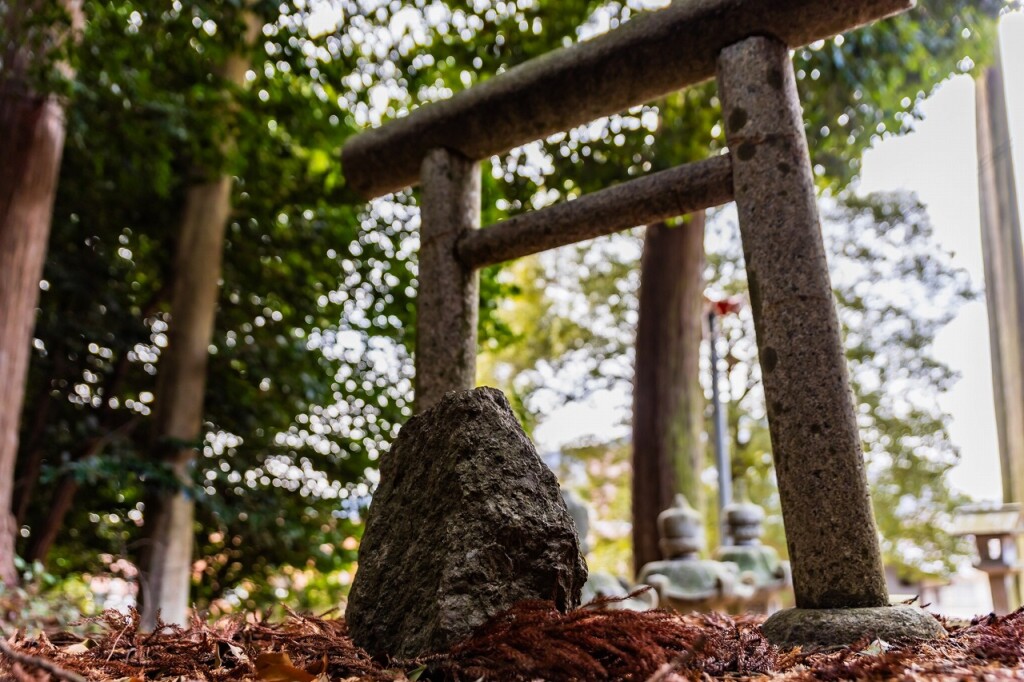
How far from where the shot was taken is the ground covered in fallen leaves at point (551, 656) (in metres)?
1.41

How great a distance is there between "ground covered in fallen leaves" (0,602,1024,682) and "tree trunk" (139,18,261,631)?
3.34 meters

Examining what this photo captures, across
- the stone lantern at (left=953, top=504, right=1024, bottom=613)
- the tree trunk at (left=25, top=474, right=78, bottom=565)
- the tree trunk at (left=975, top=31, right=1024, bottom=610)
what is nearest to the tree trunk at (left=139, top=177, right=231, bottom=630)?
the tree trunk at (left=25, top=474, right=78, bottom=565)

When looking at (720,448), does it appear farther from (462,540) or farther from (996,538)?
(462,540)

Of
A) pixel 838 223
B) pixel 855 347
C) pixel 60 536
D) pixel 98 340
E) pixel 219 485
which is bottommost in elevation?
pixel 60 536

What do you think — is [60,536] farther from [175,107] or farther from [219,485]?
[175,107]

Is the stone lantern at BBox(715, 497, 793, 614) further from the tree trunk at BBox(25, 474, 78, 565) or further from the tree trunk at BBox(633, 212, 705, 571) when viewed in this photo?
the tree trunk at BBox(25, 474, 78, 565)

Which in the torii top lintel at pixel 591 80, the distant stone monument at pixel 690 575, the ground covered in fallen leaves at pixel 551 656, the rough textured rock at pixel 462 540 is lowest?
the distant stone monument at pixel 690 575

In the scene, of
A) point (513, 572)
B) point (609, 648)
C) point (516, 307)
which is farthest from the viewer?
point (516, 307)

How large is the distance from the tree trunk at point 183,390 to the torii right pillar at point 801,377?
12.2 ft

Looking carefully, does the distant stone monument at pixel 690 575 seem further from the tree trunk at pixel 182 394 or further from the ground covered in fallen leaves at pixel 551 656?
the ground covered in fallen leaves at pixel 551 656

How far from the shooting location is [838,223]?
1151 centimetres

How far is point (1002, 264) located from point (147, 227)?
970 cm

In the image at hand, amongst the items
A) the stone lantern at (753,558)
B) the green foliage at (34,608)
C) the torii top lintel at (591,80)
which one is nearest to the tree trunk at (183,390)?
the green foliage at (34,608)

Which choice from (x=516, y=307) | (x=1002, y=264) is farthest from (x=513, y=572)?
(x=516, y=307)
